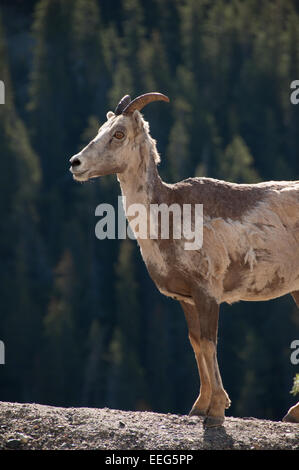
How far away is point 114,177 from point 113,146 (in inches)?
3634

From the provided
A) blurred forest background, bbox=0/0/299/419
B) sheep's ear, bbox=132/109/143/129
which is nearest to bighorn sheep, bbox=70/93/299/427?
sheep's ear, bbox=132/109/143/129

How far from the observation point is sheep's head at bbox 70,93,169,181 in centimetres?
1453

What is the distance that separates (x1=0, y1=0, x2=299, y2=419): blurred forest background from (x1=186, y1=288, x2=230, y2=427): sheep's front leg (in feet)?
252

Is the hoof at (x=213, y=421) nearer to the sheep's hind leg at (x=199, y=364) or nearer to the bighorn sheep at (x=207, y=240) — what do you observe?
the bighorn sheep at (x=207, y=240)

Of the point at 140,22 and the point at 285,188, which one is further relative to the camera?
the point at 140,22

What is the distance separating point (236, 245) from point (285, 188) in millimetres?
1663

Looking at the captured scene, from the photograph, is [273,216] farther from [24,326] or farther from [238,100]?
[238,100]

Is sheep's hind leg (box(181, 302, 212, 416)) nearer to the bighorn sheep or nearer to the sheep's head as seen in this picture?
the bighorn sheep

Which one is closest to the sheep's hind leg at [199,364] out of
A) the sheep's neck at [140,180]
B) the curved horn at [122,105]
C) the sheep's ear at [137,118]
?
the sheep's neck at [140,180]

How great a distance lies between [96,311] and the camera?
109 m

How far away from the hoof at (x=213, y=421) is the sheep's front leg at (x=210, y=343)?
0.10 feet

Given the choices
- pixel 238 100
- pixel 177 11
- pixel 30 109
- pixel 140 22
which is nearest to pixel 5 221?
pixel 30 109

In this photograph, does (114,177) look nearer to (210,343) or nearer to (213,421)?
(210,343)

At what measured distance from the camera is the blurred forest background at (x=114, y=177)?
323 ft
